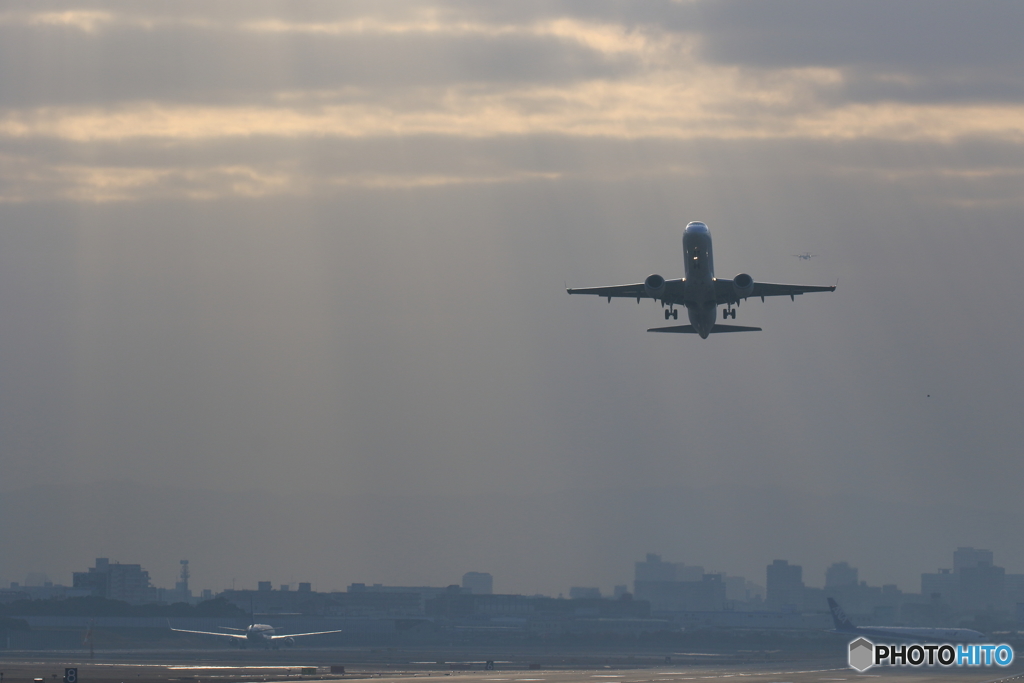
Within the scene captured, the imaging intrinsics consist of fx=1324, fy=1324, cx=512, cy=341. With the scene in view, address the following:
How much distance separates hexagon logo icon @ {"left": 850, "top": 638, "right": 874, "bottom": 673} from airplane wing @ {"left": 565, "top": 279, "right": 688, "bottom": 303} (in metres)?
62.4

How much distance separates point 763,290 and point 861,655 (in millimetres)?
86546

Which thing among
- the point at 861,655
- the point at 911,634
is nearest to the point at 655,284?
the point at 861,655

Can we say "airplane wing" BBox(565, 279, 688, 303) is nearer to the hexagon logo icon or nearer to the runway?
the runway

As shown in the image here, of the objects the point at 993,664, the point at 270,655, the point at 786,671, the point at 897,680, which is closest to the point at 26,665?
the point at 270,655

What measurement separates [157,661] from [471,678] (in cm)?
5616

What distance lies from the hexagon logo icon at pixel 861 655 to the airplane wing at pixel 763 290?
58.3 meters

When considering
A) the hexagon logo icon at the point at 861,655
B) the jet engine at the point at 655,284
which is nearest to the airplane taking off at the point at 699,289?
the jet engine at the point at 655,284

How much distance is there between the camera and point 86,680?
118 meters

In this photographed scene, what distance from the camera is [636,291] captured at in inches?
3969

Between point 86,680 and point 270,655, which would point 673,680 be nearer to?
point 86,680

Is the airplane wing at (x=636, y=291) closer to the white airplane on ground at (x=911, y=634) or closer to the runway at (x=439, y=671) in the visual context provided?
the runway at (x=439, y=671)

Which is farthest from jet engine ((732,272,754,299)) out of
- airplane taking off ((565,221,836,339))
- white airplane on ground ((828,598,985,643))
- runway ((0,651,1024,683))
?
white airplane on ground ((828,598,985,643))

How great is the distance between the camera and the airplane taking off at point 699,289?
96500mm

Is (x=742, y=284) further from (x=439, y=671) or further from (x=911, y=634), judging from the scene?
(x=911, y=634)
